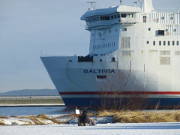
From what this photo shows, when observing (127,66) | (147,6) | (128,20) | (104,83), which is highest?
(147,6)

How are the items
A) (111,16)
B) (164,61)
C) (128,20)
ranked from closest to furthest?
(128,20)
(164,61)
(111,16)

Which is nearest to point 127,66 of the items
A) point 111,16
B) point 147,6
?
point 111,16

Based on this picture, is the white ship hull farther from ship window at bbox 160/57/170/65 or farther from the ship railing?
the ship railing

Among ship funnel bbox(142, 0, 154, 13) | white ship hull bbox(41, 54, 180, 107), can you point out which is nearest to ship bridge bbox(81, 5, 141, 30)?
ship funnel bbox(142, 0, 154, 13)

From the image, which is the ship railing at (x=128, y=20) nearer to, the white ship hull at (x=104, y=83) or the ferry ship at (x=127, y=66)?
the ferry ship at (x=127, y=66)

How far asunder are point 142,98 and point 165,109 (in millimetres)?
3055

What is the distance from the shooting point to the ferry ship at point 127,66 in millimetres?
48750

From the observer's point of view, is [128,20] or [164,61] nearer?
[128,20]

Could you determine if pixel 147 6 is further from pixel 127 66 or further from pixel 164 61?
pixel 127 66

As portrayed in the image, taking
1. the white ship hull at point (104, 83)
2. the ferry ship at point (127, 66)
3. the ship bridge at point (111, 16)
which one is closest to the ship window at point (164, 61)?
A: the ferry ship at point (127, 66)

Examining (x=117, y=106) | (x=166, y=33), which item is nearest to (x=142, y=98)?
(x=117, y=106)

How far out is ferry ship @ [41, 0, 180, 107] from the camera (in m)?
48.8

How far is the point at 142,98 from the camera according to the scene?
4809cm

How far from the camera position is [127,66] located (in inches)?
1933
